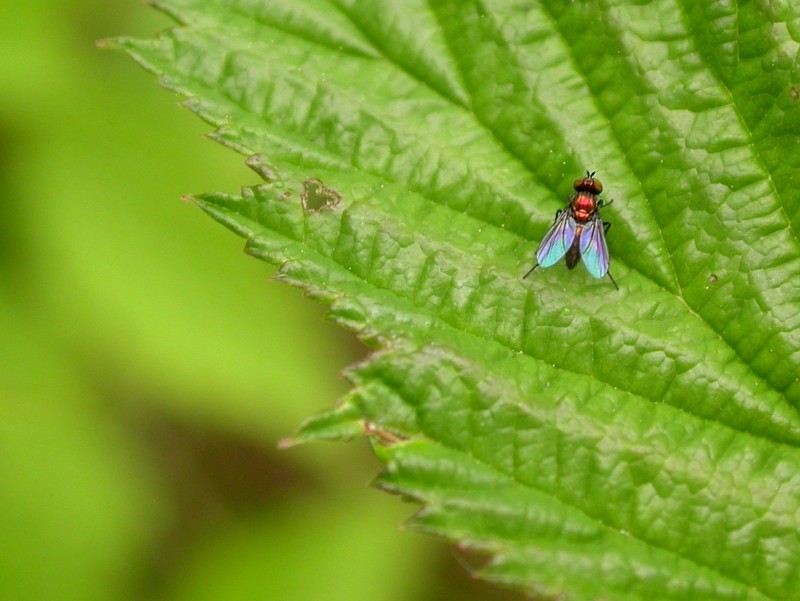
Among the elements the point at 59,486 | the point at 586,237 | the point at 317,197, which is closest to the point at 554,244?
the point at 586,237

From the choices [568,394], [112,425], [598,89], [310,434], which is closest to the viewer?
[310,434]

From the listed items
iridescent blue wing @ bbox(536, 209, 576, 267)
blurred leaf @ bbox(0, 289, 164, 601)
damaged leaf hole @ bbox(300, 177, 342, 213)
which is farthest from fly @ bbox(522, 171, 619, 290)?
blurred leaf @ bbox(0, 289, 164, 601)

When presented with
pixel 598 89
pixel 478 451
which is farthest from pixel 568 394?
pixel 598 89

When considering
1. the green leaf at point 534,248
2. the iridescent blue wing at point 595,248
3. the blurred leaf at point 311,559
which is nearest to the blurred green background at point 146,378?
the blurred leaf at point 311,559

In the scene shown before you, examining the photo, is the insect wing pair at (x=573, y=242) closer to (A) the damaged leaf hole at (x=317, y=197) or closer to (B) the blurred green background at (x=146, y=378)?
(A) the damaged leaf hole at (x=317, y=197)

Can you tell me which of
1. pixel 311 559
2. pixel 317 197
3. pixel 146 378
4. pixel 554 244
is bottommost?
pixel 311 559

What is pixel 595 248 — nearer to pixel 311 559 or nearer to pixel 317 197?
pixel 317 197

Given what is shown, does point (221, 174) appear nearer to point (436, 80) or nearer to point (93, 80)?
point (93, 80)
